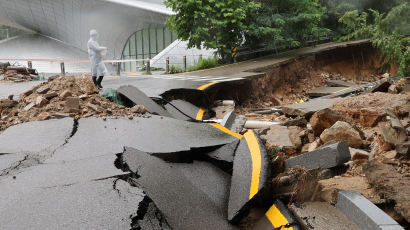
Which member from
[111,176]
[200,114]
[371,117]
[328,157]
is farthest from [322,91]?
[111,176]

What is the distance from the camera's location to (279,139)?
16.2ft

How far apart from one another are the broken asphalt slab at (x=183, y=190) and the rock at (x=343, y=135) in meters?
1.66

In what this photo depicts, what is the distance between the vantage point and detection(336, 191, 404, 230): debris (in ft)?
8.66

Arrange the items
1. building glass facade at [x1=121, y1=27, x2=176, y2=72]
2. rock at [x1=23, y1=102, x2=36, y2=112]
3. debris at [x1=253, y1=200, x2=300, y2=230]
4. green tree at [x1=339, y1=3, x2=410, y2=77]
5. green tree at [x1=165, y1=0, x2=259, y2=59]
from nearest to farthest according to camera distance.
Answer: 1. debris at [x1=253, y1=200, x2=300, y2=230]
2. rock at [x1=23, y1=102, x2=36, y2=112]
3. green tree at [x1=339, y1=3, x2=410, y2=77]
4. green tree at [x1=165, y1=0, x2=259, y2=59]
5. building glass facade at [x1=121, y1=27, x2=176, y2=72]

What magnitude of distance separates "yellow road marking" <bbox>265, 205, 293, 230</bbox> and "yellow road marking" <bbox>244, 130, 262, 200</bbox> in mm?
279

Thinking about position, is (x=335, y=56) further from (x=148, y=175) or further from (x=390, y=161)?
(x=148, y=175)

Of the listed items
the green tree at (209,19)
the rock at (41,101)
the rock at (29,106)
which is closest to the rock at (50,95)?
the rock at (41,101)

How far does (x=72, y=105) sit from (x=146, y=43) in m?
29.1

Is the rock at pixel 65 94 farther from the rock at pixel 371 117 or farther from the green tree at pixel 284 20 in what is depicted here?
the green tree at pixel 284 20

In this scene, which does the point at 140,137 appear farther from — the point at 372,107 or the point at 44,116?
the point at 372,107

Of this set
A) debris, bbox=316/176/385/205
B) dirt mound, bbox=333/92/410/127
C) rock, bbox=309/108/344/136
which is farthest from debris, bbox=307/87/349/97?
debris, bbox=316/176/385/205

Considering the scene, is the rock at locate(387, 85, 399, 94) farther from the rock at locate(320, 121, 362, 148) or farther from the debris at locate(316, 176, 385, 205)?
the debris at locate(316, 176, 385, 205)

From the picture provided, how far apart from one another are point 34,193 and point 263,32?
44.5 feet

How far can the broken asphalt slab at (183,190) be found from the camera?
2.95 metres
